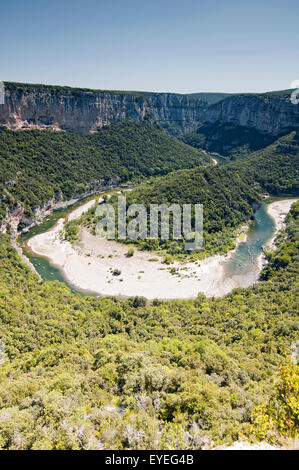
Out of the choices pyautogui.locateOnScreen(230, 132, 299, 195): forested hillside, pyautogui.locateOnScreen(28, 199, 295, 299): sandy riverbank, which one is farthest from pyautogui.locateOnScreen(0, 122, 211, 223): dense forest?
pyautogui.locateOnScreen(230, 132, 299, 195): forested hillside

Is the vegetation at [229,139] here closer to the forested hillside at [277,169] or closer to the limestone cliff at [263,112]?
the limestone cliff at [263,112]

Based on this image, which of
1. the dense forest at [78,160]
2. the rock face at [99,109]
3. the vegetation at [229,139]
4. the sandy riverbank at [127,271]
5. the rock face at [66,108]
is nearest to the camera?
the sandy riverbank at [127,271]

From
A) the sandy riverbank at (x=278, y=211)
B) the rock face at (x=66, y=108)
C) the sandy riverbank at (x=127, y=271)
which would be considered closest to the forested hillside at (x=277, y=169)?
the sandy riverbank at (x=278, y=211)

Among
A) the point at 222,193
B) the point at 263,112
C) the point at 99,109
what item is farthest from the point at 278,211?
the point at 99,109

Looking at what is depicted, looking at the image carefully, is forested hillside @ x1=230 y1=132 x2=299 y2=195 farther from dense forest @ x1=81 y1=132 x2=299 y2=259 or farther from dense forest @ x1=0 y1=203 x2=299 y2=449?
dense forest @ x1=0 y1=203 x2=299 y2=449

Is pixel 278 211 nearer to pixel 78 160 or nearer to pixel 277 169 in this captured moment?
pixel 277 169

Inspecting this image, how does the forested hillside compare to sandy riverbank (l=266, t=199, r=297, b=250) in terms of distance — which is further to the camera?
the forested hillside

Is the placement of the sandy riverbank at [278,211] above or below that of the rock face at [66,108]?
below
